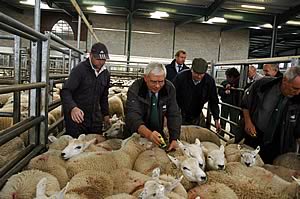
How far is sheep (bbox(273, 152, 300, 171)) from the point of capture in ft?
9.67

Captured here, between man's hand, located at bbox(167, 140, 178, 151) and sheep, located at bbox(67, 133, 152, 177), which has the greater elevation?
man's hand, located at bbox(167, 140, 178, 151)

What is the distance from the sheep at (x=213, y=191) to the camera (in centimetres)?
214

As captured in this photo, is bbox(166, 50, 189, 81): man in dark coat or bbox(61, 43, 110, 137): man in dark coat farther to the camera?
bbox(166, 50, 189, 81): man in dark coat

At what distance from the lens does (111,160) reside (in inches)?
100

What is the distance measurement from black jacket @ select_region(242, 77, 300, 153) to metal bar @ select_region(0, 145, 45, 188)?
80.9 inches

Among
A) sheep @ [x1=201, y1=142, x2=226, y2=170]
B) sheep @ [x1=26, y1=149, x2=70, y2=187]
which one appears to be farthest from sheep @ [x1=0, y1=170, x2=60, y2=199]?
sheep @ [x1=201, y1=142, x2=226, y2=170]

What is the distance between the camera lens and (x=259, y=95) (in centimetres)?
317

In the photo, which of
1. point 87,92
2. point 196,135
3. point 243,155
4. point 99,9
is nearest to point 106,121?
point 87,92

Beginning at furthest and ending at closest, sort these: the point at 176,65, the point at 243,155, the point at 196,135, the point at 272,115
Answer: the point at 176,65 → the point at 196,135 → the point at 272,115 → the point at 243,155

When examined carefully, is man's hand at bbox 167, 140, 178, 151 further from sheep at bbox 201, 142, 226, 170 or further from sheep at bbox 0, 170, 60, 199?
sheep at bbox 0, 170, 60, 199

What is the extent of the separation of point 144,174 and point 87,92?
135 centimetres

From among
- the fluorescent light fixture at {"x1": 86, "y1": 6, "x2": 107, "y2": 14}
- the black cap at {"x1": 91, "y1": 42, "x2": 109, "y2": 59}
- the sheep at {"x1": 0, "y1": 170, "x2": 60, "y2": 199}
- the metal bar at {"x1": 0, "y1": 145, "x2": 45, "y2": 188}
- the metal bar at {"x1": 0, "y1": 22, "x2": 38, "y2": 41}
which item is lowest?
the sheep at {"x1": 0, "y1": 170, "x2": 60, "y2": 199}

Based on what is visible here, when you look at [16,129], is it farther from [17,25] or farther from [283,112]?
[283,112]

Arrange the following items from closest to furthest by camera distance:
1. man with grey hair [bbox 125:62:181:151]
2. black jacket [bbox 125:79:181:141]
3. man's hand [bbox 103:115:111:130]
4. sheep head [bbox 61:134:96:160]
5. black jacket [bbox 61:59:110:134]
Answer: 1. sheep head [bbox 61:134:96:160]
2. man with grey hair [bbox 125:62:181:151]
3. black jacket [bbox 125:79:181:141]
4. black jacket [bbox 61:59:110:134]
5. man's hand [bbox 103:115:111:130]
